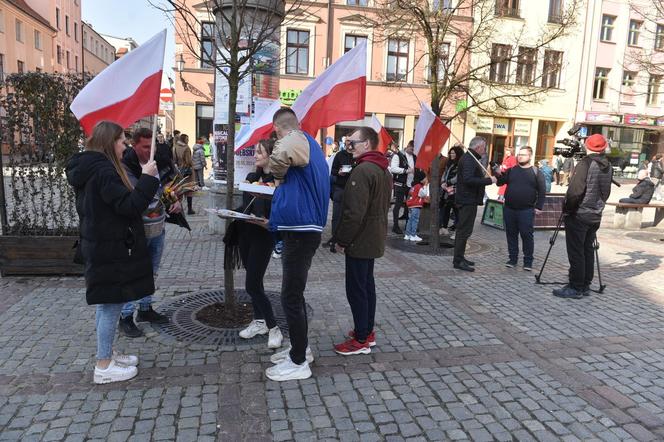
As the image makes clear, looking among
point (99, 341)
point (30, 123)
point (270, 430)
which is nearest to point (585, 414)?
point (270, 430)

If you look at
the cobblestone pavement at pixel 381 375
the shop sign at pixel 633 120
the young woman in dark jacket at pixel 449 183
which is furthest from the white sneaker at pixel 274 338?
the shop sign at pixel 633 120

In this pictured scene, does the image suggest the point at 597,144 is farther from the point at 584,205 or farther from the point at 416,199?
the point at 416,199

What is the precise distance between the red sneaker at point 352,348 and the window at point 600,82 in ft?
106

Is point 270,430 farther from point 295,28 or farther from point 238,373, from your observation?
point 295,28

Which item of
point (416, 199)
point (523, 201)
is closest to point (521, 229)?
point (523, 201)

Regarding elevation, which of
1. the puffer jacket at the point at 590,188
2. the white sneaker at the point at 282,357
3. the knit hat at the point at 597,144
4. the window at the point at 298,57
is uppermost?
the window at the point at 298,57

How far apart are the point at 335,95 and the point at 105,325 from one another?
3.00 meters

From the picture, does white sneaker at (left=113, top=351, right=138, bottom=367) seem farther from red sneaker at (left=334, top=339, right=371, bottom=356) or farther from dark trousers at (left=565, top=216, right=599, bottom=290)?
dark trousers at (left=565, top=216, right=599, bottom=290)

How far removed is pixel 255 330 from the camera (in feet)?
14.3

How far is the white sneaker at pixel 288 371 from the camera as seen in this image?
3635mm

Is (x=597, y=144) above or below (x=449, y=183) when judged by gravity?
above

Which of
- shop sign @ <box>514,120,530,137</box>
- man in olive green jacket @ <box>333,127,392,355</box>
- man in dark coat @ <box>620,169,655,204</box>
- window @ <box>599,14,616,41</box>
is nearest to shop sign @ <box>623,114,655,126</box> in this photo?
window @ <box>599,14,616,41</box>

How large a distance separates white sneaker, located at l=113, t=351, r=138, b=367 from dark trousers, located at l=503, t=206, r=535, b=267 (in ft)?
18.2

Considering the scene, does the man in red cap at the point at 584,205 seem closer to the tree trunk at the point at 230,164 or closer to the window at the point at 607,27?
the tree trunk at the point at 230,164
